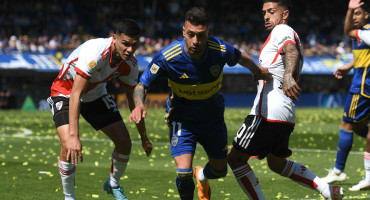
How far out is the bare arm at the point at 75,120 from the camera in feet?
21.4

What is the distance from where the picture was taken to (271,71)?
23.6 ft

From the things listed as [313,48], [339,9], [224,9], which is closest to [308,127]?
[313,48]

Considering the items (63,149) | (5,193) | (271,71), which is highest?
(271,71)

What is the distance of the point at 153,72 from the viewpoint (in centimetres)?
671

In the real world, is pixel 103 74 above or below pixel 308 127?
above

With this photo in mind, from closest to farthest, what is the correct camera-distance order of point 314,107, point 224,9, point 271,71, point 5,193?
point 271,71, point 5,193, point 314,107, point 224,9

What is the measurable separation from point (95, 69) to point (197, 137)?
51.8 inches

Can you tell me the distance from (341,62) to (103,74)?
38.0 metres

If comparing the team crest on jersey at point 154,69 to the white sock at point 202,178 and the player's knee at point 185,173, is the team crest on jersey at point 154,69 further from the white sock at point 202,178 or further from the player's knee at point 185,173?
the white sock at point 202,178

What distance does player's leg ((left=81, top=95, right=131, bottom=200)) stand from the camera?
323 inches

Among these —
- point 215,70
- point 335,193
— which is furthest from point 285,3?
point 335,193

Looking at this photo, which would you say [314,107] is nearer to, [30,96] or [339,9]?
[339,9]

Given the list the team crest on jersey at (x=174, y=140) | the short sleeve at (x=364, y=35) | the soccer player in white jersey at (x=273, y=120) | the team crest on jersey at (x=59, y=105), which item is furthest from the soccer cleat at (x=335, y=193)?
the team crest on jersey at (x=59, y=105)

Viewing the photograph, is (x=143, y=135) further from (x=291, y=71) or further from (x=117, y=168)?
(x=291, y=71)
